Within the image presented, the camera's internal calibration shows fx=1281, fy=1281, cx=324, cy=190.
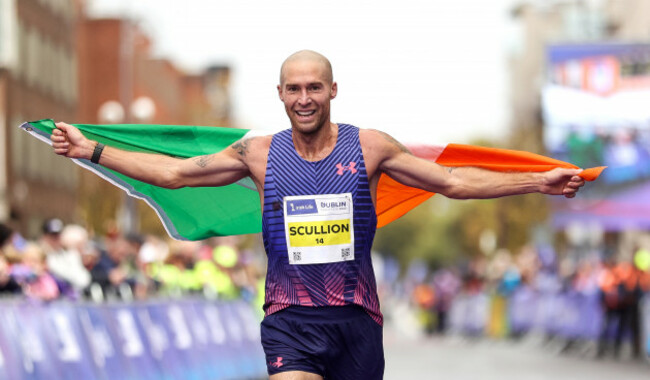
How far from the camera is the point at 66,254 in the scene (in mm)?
13055

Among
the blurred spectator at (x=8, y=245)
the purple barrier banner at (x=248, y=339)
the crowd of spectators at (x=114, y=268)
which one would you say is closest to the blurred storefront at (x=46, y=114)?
the crowd of spectators at (x=114, y=268)

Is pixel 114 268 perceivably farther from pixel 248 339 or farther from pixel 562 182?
pixel 562 182

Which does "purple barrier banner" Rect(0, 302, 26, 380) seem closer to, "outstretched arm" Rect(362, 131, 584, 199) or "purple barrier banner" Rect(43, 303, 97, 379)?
"purple barrier banner" Rect(43, 303, 97, 379)

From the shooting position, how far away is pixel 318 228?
595 centimetres

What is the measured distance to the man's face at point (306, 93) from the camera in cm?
583

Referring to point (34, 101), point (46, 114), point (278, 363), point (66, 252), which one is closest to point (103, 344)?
point (66, 252)

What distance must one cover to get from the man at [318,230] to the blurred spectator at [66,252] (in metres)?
6.95

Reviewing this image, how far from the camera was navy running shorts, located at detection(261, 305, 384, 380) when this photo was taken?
5875mm

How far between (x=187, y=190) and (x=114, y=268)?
6795mm

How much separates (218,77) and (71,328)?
309ft

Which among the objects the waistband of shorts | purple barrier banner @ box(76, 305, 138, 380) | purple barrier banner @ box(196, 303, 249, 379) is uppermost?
the waistband of shorts

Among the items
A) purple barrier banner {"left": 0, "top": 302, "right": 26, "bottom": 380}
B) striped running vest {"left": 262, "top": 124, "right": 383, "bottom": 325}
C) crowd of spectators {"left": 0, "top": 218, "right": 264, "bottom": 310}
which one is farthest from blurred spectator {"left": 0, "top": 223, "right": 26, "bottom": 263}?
striped running vest {"left": 262, "top": 124, "right": 383, "bottom": 325}

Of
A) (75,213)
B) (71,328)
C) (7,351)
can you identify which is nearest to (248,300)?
(71,328)

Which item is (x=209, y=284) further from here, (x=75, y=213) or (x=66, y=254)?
(x=75, y=213)
